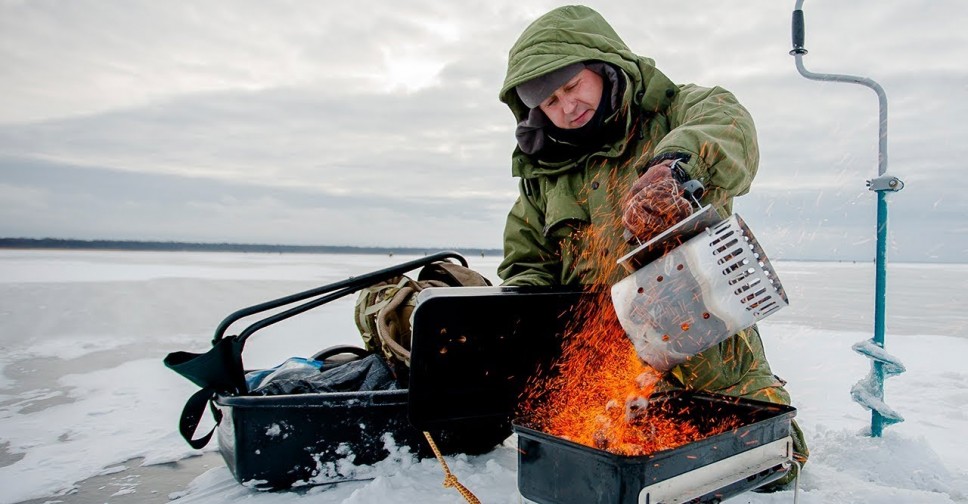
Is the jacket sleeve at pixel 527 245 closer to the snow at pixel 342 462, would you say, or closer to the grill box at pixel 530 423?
the grill box at pixel 530 423

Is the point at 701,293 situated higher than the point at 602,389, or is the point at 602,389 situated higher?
the point at 701,293

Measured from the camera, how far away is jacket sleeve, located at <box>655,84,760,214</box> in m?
1.79

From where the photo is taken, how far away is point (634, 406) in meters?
1.87

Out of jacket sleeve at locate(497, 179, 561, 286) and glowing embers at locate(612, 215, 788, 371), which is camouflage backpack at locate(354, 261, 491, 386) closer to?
jacket sleeve at locate(497, 179, 561, 286)

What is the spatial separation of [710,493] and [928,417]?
2.62 metres

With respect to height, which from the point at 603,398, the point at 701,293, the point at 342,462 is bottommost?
the point at 342,462

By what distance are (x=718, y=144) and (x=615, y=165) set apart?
78 cm

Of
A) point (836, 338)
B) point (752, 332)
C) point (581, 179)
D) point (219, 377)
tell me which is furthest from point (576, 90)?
point (836, 338)

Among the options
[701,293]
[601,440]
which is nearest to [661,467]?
[601,440]

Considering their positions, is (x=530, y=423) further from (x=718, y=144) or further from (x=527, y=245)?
(x=527, y=245)

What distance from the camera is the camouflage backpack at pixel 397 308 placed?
2.61 m

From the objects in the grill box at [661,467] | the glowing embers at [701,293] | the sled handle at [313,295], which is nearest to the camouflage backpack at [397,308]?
the sled handle at [313,295]

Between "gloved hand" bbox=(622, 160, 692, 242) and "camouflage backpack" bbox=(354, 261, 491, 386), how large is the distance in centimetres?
120

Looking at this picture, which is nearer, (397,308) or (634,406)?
(634,406)
